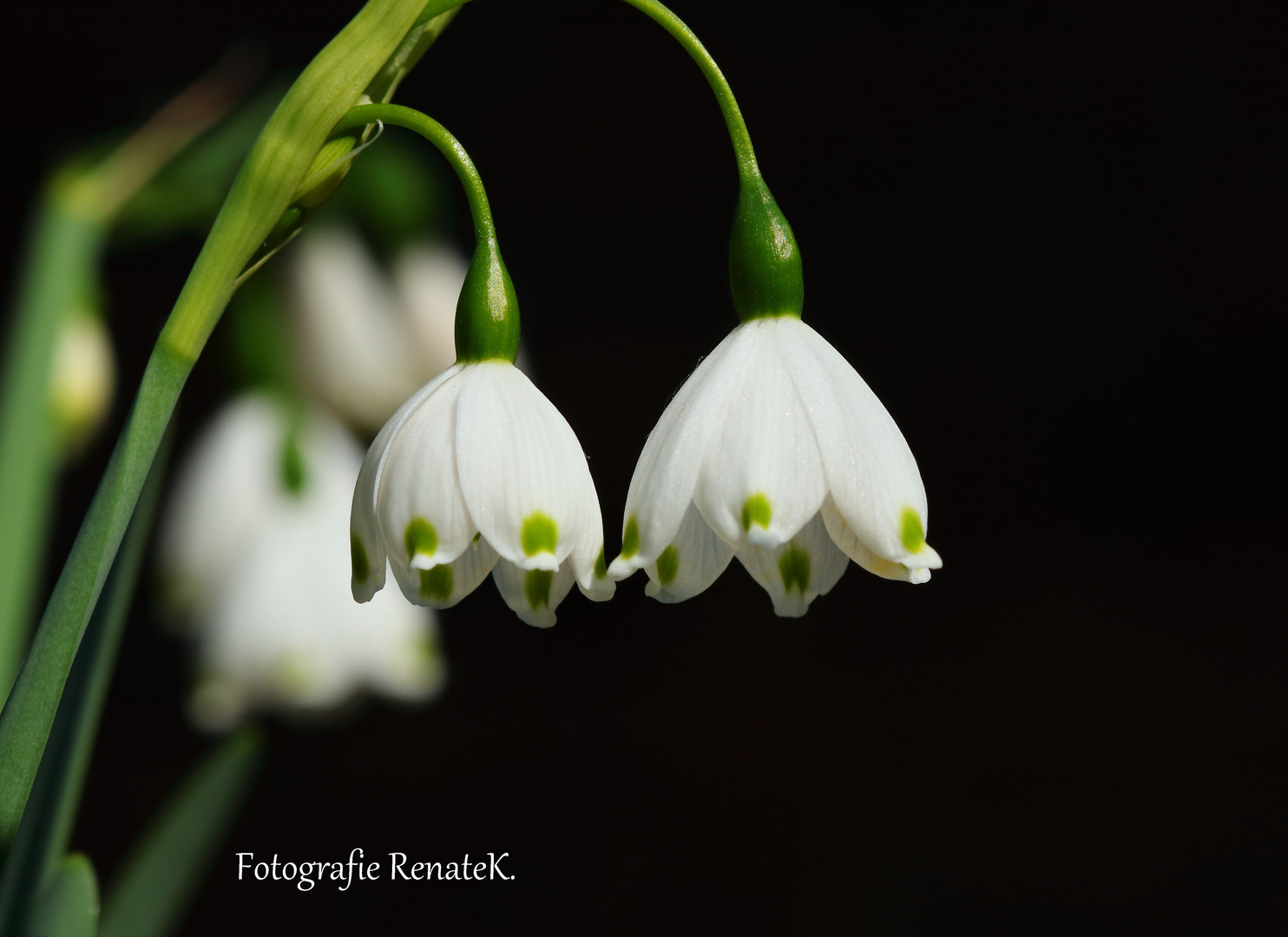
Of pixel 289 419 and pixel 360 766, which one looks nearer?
pixel 289 419

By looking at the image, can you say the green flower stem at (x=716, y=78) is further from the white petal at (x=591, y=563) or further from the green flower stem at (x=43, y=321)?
the green flower stem at (x=43, y=321)

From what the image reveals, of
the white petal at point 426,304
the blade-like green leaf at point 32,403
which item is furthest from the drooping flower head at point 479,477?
the white petal at point 426,304

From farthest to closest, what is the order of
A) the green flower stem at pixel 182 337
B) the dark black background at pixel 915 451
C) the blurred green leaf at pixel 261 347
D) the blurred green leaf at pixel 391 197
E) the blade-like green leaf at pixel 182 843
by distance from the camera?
the dark black background at pixel 915 451, the blurred green leaf at pixel 391 197, the blurred green leaf at pixel 261 347, the blade-like green leaf at pixel 182 843, the green flower stem at pixel 182 337

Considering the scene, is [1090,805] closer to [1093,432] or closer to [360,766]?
[1093,432]

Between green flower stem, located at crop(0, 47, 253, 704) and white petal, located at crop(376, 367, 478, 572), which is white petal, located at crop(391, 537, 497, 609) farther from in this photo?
green flower stem, located at crop(0, 47, 253, 704)

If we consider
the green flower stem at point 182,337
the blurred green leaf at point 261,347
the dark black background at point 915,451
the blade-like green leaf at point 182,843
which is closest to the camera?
the green flower stem at point 182,337

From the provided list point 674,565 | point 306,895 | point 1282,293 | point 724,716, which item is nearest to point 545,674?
point 724,716

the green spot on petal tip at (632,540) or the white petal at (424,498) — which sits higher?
the white petal at (424,498)
